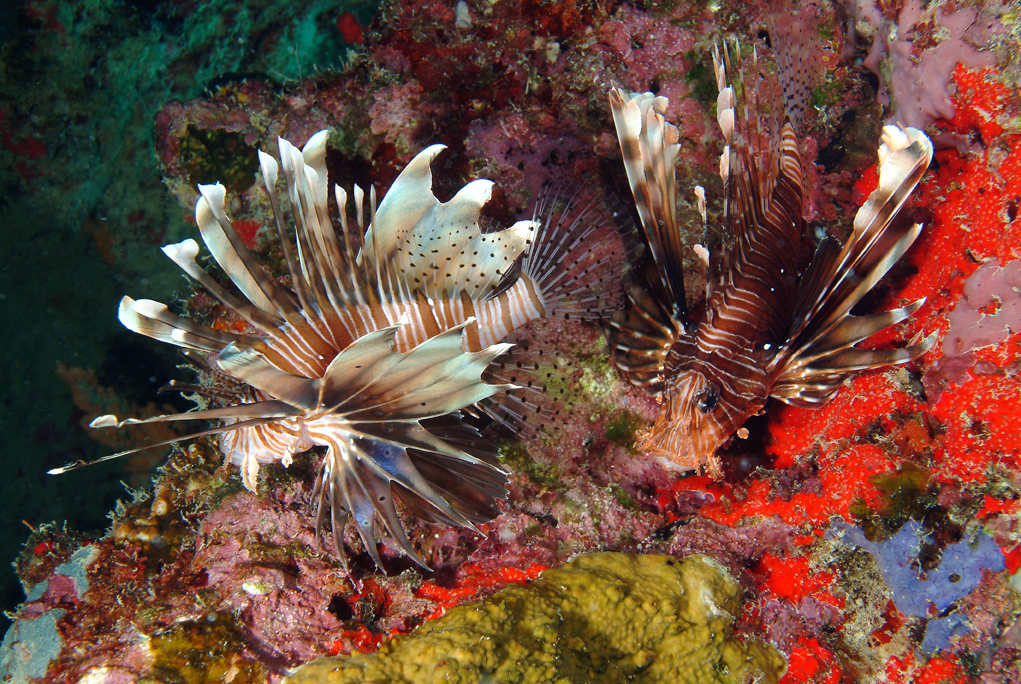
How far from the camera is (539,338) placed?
302 centimetres

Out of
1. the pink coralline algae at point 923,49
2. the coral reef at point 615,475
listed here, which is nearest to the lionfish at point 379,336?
the coral reef at point 615,475

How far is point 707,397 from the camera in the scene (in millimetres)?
2295

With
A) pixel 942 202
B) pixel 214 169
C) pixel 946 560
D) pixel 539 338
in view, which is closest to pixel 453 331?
pixel 539 338

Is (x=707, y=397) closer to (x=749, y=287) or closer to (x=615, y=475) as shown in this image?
(x=749, y=287)

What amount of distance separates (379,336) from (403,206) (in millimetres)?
906

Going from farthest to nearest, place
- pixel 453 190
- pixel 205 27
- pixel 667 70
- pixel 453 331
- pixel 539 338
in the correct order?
pixel 205 27 → pixel 453 190 → pixel 667 70 → pixel 539 338 → pixel 453 331

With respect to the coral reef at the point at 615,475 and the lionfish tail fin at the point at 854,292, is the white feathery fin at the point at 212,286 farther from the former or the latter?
the lionfish tail fin at the point at 854,292

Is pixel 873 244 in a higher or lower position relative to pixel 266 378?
higher

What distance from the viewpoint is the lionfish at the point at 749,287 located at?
2.20m

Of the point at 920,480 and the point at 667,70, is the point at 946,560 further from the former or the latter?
the point at 667,70

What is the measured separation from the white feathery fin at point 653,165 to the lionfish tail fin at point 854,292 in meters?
0.62

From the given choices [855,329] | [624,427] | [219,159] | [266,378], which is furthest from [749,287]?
[219,159]

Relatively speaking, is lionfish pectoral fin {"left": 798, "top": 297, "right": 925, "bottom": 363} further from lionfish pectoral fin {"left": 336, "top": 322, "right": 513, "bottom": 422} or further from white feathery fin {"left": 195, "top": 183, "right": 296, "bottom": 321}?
white feathery fin {"left": 195, "top": 183, "right": 296, "bottom": 321}

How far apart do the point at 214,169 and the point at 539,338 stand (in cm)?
369
